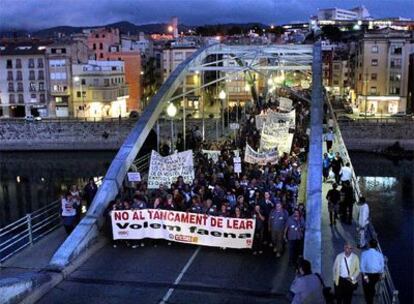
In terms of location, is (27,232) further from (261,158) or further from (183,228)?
(183,228)

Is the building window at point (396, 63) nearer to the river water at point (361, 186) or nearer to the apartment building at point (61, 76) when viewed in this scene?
the river water at point (361, 186)

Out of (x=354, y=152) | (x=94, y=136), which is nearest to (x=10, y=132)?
(x=94, y=136)

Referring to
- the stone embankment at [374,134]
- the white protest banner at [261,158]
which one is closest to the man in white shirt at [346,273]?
the white protest banner at [261,158]

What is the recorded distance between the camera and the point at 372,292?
10.9m

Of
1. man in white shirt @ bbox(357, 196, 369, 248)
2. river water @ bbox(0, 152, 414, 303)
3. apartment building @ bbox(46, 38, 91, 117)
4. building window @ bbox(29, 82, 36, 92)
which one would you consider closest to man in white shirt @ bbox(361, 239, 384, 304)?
man in white shirt @ bbox(357, 196, 369, 248)

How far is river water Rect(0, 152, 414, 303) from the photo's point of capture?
27423 millimetres

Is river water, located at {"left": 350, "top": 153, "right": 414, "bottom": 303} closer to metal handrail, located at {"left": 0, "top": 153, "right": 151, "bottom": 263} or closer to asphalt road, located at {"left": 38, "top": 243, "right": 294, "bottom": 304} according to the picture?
asphalt road, located at {"left": 38, "top": 243, "right": 294, "bottom": 304}

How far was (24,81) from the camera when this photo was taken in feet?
259

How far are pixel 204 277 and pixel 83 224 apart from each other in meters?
3.92

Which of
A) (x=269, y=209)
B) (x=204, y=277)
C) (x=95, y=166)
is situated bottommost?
(x=95, y=166)

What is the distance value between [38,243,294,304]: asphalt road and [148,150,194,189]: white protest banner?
4.00m

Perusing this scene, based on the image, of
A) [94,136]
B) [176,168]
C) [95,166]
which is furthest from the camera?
[94,136]

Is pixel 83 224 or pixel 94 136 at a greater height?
pixel 83 224

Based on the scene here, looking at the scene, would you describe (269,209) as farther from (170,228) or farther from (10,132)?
(10,132)
